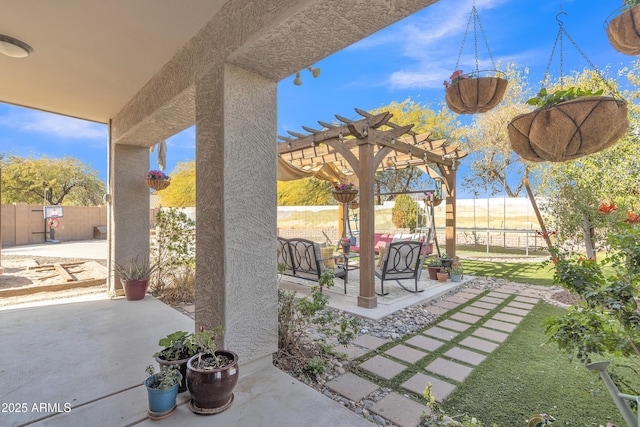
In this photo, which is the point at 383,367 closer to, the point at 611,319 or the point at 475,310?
the point at 611,319

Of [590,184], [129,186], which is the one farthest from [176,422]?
[590,184]

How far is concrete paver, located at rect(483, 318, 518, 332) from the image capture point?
363 centimetres

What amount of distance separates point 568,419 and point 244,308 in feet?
7.88

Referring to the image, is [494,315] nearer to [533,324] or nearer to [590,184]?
[533,324]

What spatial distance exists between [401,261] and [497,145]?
35.7 ft

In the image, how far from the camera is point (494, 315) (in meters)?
4.16

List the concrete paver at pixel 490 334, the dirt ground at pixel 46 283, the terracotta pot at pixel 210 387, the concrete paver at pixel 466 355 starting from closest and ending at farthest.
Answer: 1. the terracotta pot at pixel 210 387
2. the concrete paver at pixel 466 355
3. the concrete paver at pixel 490 334
4. the dirt ground at pixel 46 283

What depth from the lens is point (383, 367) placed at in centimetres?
268

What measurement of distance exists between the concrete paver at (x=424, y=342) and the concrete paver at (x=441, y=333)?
14 cm

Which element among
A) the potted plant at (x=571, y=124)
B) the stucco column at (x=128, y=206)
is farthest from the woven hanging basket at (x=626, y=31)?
the stucco column at (x=128, y=206)

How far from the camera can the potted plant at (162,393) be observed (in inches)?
72.6

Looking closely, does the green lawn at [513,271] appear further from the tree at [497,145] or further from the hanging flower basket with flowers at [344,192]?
the tree at [497,145]

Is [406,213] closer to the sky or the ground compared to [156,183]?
closer to the ground

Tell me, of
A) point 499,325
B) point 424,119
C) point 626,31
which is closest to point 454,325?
point 499,325
